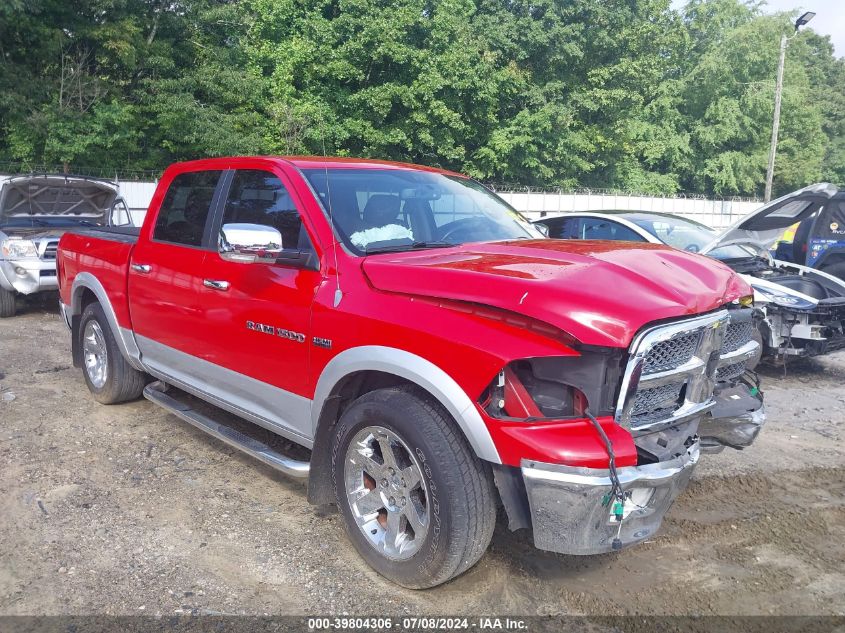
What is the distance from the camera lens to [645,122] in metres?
41.1


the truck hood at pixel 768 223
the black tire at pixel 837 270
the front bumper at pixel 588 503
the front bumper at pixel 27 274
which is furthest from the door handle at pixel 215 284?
the black tire at pixel 837 270

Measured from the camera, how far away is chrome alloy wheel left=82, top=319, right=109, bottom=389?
5.80 m

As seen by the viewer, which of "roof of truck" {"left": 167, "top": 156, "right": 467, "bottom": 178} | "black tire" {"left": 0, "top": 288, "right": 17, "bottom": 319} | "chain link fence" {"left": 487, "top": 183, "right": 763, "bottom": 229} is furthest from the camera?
"chain link fence" {"left": 487, "top": 183, "right": 763, "bottom": 229}

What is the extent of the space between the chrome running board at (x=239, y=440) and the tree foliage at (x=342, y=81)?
2019 cm

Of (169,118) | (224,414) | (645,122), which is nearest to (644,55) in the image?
(645,122)

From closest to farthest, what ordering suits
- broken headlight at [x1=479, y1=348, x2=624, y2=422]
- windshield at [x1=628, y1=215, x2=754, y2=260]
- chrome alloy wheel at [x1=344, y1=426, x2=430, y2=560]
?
broken headlight at [x1=479, y1=348, x2=624, y2=422] < chrome alloy wheel at [x1=344, y1=426, x2=430, y2=560] < windshield at [x1=628, y1=215, x2=754, y2=260]

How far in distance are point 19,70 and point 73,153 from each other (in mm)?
3666

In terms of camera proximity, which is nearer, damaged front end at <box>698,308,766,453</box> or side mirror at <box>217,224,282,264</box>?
side mirror at <box>217,224,282,264</box>

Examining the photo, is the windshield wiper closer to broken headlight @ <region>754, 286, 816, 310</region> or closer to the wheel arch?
the wheel arch

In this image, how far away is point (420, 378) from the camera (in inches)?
114

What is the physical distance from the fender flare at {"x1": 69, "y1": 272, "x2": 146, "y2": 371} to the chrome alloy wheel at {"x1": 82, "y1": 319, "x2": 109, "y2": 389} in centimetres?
30

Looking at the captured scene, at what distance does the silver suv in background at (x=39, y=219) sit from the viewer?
9906mm

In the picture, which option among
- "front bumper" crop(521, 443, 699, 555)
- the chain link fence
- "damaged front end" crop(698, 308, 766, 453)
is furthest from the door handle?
the chain link fence

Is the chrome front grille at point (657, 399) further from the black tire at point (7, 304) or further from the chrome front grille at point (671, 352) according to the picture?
the black tire at point (7, 304)
